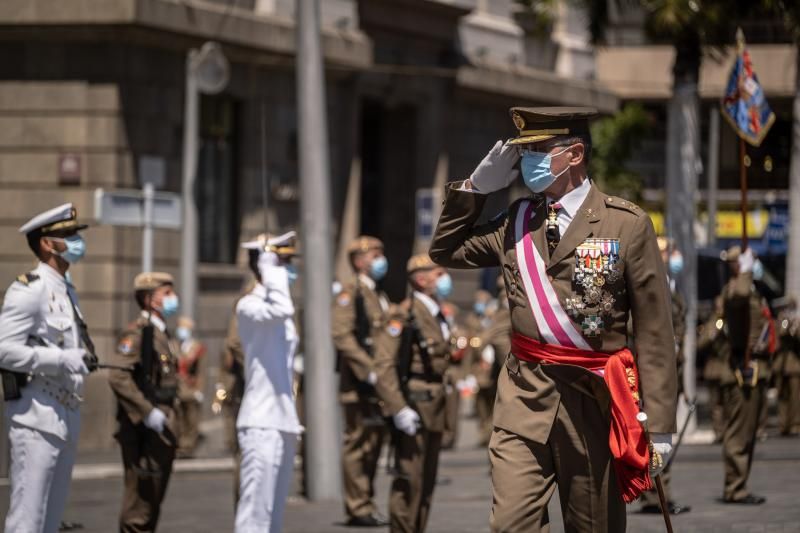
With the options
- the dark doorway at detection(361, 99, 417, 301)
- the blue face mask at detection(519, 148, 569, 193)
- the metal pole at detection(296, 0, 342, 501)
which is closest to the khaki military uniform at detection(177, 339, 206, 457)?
the metal pole at detection(296, 0, 342, 501)

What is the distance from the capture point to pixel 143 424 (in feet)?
35.8

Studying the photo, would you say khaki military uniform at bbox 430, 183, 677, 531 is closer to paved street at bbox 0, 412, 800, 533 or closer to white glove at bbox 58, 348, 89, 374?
white glove at bbox 58, 348, 89, 374

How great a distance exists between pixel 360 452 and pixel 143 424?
3605 mm

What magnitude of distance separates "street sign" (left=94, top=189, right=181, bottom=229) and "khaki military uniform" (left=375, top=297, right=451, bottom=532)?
8583mm

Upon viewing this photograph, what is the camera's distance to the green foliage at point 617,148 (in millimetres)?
42281

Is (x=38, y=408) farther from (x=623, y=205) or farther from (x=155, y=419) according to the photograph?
(x=623, y=205)

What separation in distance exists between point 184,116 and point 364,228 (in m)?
6.95

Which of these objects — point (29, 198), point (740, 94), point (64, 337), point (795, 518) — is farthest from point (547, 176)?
point (29, 198)

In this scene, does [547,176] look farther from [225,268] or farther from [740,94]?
[225,268]

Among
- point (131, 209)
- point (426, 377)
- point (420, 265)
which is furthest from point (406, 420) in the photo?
point (131, 209)

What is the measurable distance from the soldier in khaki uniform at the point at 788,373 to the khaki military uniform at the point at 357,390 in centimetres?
968

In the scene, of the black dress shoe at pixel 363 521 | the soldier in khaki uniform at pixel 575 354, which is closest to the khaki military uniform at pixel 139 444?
the black dress shoe at pixel 363 521

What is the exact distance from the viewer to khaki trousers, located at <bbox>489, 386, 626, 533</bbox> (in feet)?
23.2

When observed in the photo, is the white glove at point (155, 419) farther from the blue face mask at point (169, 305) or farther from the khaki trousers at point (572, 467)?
the khaki trousers at point (572, 467)
